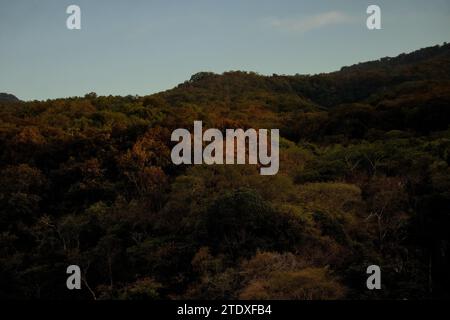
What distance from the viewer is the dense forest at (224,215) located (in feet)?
66.6

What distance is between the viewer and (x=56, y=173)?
35906mm

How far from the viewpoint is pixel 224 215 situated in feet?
73.9

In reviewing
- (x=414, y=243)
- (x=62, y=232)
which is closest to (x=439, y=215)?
(x=414, y=243)

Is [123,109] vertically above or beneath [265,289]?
above

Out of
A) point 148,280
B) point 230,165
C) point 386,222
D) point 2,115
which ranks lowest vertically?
point 148,280

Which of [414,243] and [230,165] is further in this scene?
[230,165]

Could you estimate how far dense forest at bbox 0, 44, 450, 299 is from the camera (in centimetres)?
2031

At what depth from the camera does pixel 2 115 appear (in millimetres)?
53781

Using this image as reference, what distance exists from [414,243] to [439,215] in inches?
64.2

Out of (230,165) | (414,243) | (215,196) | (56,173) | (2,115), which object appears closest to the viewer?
(414,243)

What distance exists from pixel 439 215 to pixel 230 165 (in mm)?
9675

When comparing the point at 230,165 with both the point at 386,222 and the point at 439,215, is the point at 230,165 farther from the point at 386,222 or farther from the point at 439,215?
the point at 439,215

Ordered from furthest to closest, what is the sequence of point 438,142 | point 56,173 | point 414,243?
1. point 56,173
2. point 438,142
3. point 414,243
